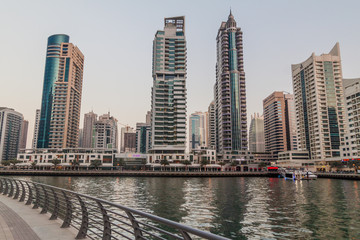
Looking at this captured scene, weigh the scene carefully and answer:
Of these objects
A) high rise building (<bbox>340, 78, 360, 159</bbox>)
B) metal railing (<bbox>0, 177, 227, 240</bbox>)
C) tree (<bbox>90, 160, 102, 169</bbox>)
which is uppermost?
high rise building (<bbox>340, 78, 360, 159</bbox>)

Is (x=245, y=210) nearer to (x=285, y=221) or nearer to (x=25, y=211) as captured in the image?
(x=285, y=221)

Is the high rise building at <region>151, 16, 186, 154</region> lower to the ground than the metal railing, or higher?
higher

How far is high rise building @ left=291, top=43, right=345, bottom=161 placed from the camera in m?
161

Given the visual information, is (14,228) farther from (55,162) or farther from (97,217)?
(55,162)

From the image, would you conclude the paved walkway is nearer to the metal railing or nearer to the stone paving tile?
the stone paving tile

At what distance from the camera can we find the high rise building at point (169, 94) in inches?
6417

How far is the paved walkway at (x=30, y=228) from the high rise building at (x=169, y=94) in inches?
5869

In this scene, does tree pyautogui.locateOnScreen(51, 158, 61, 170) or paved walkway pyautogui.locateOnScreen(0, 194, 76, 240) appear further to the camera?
tree pyautogui.locateOnScreen(51, 158, 61, 170)

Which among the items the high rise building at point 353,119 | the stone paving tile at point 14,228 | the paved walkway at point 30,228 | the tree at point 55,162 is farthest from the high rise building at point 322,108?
the stone paving tile at point 14,228

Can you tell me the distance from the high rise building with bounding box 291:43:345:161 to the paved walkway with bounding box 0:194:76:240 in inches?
6952

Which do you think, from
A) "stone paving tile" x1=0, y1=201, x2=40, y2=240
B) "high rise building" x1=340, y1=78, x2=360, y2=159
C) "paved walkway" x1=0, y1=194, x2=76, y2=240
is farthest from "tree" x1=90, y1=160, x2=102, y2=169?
Result: "stone paving tile" x1=0, y1=201, x2=40, y2=240

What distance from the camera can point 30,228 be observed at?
392 inches

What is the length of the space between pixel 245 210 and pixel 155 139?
13649cm

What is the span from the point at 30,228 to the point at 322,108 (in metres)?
188
